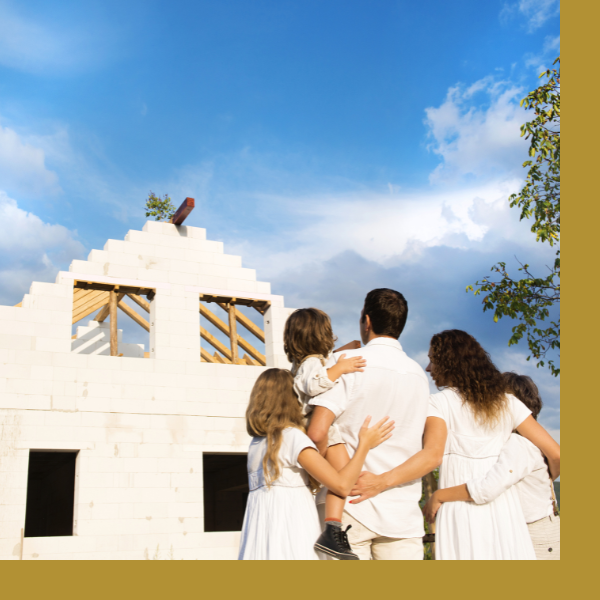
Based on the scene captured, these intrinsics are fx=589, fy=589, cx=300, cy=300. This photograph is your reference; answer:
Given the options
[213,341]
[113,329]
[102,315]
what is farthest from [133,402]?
[102,315]

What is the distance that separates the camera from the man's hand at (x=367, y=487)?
8.80ft

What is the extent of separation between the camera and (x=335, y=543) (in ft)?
8.21

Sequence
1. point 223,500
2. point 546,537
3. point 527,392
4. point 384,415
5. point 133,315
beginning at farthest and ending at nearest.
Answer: point 223,500, point 133,315, point 527,392, point 546,537, point 384,415

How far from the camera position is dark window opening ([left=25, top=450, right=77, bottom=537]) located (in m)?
13.4

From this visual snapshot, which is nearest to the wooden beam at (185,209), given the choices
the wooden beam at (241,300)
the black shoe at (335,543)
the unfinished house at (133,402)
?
the unfinished house at (133,402)

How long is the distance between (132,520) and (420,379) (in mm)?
7955

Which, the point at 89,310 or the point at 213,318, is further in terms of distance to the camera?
the point at 213,318

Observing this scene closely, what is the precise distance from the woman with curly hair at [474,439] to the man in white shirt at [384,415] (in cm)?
21

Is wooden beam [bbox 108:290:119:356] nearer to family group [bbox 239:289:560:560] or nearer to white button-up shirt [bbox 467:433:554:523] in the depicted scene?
family group [bbox 239:289:560:560]

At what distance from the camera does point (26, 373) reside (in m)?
9.51

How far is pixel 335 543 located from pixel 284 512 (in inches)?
12.3

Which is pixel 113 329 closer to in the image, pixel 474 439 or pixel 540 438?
pixel 474 439

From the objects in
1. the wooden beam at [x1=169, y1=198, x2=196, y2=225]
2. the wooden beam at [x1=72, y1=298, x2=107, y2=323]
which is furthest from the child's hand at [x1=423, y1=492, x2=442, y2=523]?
the wooden beam at [x1=72, y1=298, x2=107, y2=323]

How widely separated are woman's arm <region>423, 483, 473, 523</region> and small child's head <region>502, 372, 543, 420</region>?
1.21 metres
